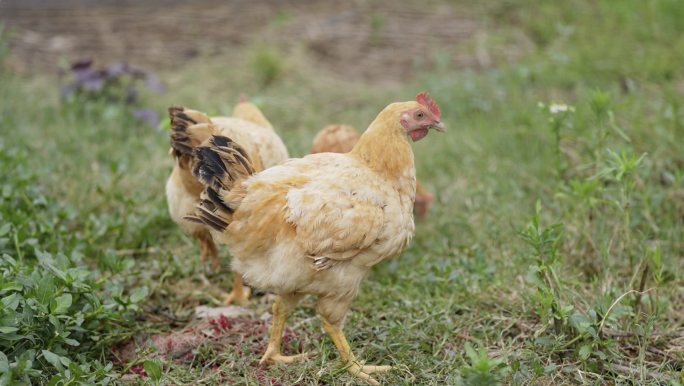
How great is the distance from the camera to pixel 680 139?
4.76 m

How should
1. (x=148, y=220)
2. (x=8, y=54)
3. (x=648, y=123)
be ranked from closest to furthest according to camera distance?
(x=148, y=220) → (x=648, y=123) → (x=8, y=54)

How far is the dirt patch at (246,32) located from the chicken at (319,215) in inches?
186

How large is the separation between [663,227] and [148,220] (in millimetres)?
3619

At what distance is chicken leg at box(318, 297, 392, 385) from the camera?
2.95 meters

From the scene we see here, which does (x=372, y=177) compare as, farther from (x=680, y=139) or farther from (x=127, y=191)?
(x=680, y=139)

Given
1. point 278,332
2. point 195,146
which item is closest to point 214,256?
point 195,146

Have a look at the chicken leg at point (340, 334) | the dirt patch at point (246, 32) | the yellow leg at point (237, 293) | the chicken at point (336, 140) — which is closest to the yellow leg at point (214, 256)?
the yellow leg at point (237, 293)

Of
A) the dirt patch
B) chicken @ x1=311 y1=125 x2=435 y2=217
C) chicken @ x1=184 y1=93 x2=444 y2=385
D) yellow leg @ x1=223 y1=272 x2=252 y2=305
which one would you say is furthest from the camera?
the dirt patch

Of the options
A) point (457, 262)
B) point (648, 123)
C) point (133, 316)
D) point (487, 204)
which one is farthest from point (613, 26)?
point (133, 316)

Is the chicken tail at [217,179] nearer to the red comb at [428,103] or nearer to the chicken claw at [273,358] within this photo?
the chicken claw at [273,358]

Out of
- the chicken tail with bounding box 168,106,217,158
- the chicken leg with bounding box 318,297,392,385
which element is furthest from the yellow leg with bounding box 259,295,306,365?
the chicken tail with bounding box 168,106,217,158

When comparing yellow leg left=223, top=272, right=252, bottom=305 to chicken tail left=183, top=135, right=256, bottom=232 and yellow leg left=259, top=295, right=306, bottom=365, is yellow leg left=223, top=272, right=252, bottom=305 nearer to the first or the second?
yellow leg left=259, top=295, right=306, bottom=365

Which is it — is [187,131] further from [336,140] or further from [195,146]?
[336,140]

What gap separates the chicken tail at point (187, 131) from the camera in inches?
134
